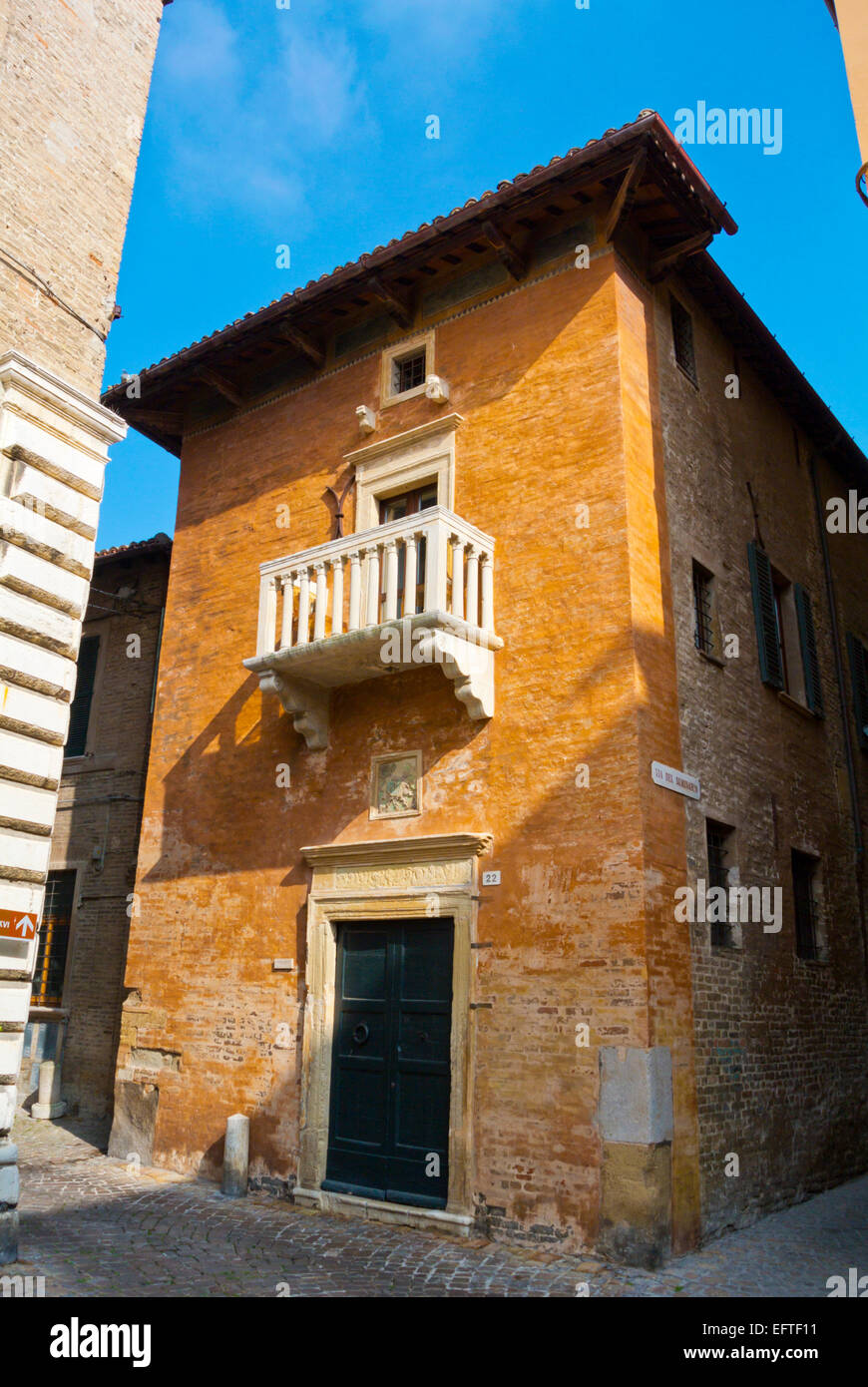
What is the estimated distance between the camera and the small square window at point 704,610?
36.5 ft

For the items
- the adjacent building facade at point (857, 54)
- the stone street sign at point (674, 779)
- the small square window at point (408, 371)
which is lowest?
the stone street sign at point (674, 779)

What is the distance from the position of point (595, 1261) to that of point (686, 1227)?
883 millimetres

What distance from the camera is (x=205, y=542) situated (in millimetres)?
13734

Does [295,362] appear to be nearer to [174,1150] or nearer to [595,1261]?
[174,1150]

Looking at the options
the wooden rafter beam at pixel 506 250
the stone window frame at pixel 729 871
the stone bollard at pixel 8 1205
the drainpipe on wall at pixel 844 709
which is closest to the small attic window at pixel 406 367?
the wooden rafter beam at pixel 506 250

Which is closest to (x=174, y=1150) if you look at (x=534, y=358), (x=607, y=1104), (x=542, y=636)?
(x=607, y=1104)

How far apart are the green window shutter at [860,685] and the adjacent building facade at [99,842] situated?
10.6 m

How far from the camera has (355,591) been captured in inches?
407

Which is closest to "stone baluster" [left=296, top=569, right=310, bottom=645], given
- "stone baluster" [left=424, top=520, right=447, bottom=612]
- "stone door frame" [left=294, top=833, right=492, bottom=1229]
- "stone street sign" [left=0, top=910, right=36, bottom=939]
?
"stone baluster" [left=424, top=520, right=447, bottom=612]

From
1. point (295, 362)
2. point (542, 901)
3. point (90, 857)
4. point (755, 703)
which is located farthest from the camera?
point (90, 857)

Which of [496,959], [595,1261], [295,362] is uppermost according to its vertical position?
[295,362]

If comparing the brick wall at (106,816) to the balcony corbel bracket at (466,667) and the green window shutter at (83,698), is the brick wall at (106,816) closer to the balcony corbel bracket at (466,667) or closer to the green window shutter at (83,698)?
the green window shutter at (83,698)

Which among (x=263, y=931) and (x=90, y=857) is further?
(x=90, y=857)

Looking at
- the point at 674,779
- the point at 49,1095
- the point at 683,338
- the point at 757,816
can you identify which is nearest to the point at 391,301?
the point at 683,338
